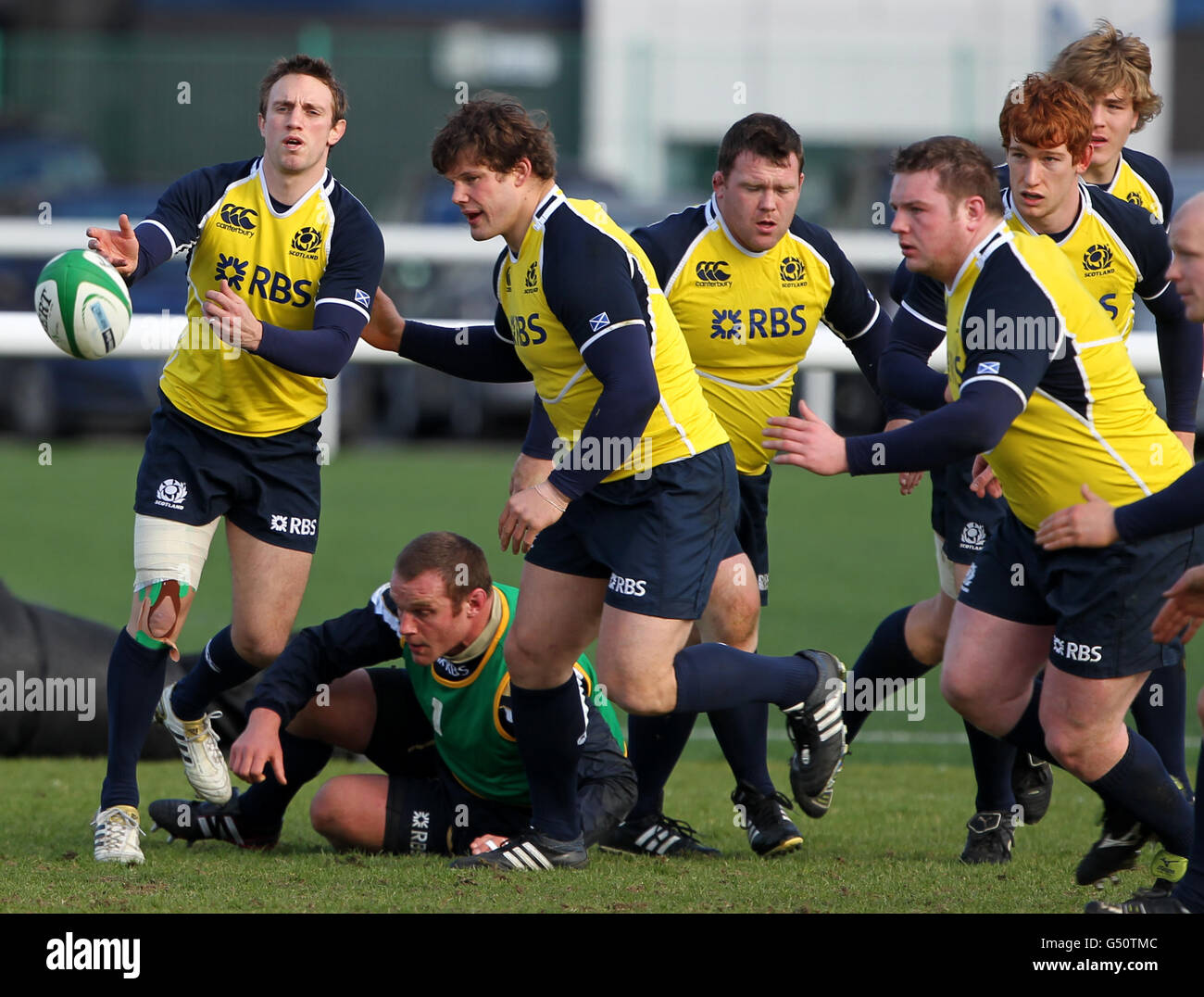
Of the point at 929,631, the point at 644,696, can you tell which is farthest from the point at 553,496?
the point at 929,631

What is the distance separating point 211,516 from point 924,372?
7.41 feet

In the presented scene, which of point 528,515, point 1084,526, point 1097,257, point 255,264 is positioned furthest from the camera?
point 255,264

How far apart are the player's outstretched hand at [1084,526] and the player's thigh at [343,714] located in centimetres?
223

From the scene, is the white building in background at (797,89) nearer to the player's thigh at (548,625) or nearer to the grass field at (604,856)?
the grass field at (604,856)

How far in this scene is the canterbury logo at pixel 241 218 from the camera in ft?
18.2

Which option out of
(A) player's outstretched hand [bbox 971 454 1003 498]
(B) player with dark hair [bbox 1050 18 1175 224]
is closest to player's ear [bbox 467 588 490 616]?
(A) player's outstretched hand [bbox 971 454 1003 498]

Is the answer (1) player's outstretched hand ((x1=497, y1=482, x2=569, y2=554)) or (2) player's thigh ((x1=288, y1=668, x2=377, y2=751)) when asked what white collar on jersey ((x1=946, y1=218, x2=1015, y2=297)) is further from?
(2) player's thigh ((x1=288, y1=668, x2=377, y2=751))

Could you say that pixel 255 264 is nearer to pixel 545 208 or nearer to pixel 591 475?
pixel 545 208

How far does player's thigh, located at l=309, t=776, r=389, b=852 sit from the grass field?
100 mm

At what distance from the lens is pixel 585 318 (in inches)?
188

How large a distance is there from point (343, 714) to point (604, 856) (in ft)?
2.99

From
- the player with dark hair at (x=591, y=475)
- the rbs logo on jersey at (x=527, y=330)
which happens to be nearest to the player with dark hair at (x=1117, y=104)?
the player with dark hair at (x=591, y=475)

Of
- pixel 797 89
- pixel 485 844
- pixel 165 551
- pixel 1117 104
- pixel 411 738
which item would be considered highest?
pixel 797 89

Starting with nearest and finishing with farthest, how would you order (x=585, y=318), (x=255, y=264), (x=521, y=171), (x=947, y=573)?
(x=585, y=318) < (x=521, y=171) < (x=255, y=264) < (x=947, y=573)
